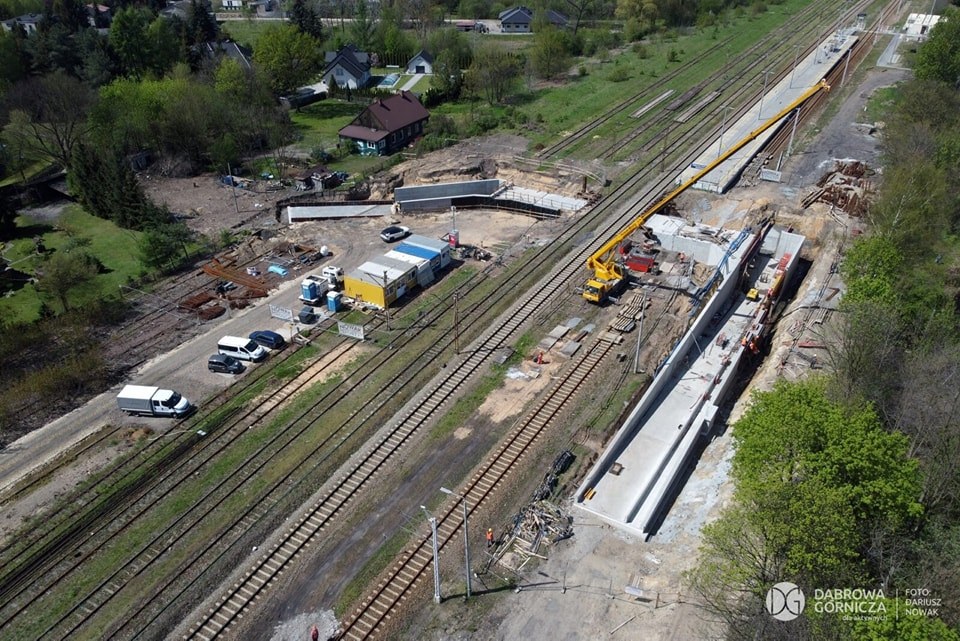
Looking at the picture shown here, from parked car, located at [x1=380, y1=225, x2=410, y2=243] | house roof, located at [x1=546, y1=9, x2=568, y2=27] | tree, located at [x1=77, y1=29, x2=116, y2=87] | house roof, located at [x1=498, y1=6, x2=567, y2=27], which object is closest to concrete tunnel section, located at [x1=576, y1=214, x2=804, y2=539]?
parked car, located at [x1=380, y1=225, x2=410, y2=243]

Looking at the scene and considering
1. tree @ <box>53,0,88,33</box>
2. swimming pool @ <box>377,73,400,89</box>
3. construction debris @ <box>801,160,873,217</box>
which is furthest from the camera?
tree @ <box>53,0,88,33</box>

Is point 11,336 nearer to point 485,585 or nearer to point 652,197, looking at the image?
point 485,585

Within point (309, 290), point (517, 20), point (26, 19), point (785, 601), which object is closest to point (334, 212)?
point (309, 290)

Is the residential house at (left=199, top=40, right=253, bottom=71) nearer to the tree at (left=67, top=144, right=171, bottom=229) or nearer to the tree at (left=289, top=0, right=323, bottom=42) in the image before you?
the tree at (left=289, top=0, right=323, bottom=42)

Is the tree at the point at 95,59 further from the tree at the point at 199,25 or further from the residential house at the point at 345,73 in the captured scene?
the residential house at the point at 345,73

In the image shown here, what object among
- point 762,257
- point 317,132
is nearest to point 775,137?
point 762,257

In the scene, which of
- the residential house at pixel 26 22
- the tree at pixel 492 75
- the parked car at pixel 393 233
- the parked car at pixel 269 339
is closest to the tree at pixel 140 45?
the residential house at pixel 26 22
